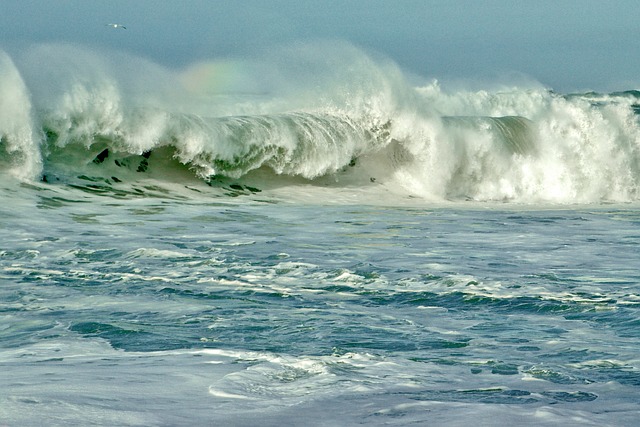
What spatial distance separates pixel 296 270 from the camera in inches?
307

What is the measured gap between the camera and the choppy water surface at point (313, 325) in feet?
12.3

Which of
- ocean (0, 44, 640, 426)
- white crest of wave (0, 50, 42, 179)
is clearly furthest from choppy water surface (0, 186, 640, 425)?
white crest of wave (0, 50, 42, 179)

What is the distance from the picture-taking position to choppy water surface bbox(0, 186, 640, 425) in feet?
12.3

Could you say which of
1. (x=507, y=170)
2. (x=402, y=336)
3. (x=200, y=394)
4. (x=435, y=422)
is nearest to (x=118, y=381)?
(x=200, y=394)

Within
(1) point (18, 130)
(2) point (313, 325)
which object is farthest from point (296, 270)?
(1) point (18, 130)

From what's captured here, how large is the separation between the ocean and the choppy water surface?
0.02 meters

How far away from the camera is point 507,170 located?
21.4 metres

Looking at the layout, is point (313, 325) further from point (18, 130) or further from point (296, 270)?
point (18, 130)

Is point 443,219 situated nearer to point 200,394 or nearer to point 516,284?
point 516,284

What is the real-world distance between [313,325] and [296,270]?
2204 millimetres

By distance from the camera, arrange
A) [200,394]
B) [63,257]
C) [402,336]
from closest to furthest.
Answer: [200,394], [402,336], [63,257]

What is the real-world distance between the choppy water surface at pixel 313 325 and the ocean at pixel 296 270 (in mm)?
21

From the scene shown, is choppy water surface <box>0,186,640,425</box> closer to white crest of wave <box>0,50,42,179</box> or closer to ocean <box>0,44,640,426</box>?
ocean <box>0,44,640,426</box>

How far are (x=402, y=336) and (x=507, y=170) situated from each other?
54.2 ft
